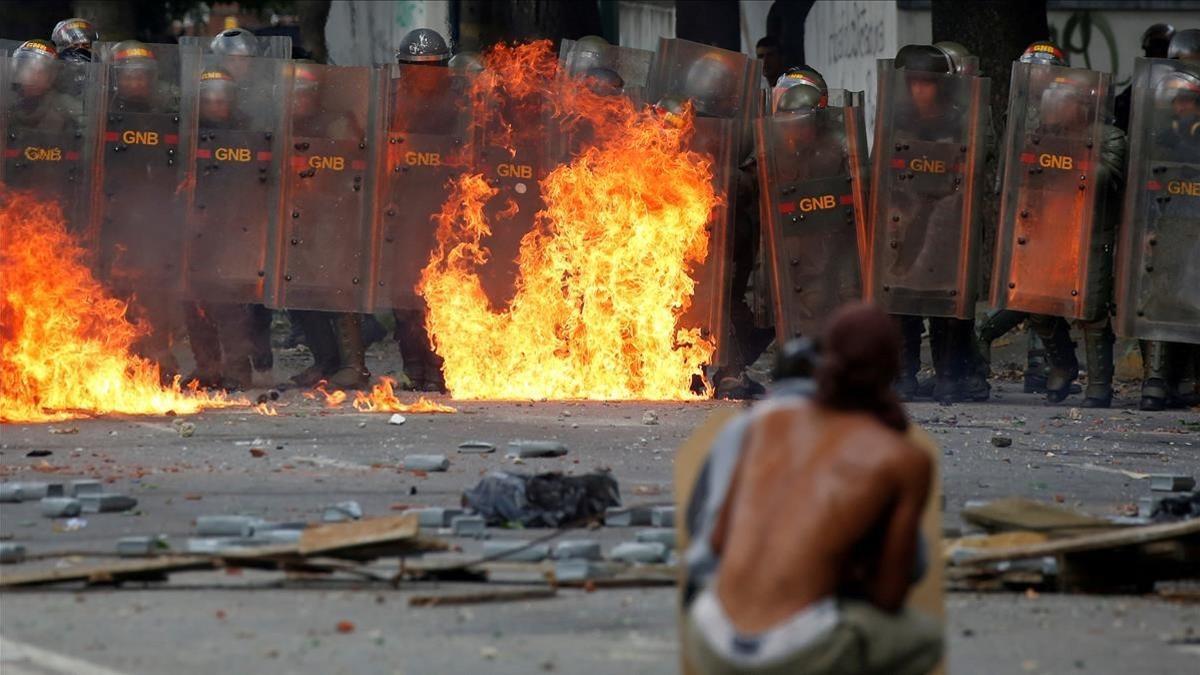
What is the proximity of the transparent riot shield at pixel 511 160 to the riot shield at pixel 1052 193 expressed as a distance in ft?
9.29

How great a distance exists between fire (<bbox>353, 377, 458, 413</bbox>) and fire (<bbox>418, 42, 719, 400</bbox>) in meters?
0.70

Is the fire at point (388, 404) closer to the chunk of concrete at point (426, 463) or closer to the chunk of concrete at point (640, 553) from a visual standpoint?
the chunk of concrete at point (426, 463)

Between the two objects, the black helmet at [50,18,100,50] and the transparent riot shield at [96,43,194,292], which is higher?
the black helmet at [50,18,100,50]

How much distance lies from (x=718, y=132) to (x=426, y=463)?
14.6 ft

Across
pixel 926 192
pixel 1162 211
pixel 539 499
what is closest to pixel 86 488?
pixel 539 499

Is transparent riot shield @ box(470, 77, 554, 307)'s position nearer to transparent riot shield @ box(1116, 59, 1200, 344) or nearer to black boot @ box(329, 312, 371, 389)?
black boot @ box(329, 312, 371, 389)

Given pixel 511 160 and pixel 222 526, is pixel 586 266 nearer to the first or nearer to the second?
pixel 511 160

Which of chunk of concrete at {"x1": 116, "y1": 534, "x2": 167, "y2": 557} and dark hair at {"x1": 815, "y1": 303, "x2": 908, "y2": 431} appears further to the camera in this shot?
chunk of concrete at {"x1": 116, "y1": 534, "x2": 167, "y2": 557}

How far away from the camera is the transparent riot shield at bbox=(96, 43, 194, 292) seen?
1465 cm

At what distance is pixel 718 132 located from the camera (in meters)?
14.4

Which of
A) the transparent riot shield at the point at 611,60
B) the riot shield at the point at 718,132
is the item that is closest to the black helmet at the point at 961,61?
the riot shield at the point at 718,132

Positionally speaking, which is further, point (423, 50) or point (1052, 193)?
point (423, 50)

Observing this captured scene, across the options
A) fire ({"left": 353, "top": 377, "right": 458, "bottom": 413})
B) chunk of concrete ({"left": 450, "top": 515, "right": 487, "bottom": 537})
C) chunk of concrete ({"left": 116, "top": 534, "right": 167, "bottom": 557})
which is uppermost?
chunk of concrete ({"left": 116, "top": 534, "right": 167, "bottom": 557})

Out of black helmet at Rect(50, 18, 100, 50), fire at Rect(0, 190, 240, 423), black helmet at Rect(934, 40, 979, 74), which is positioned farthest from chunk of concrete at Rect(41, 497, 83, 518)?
black helmet at Rect(934, 40, 979, 74)
